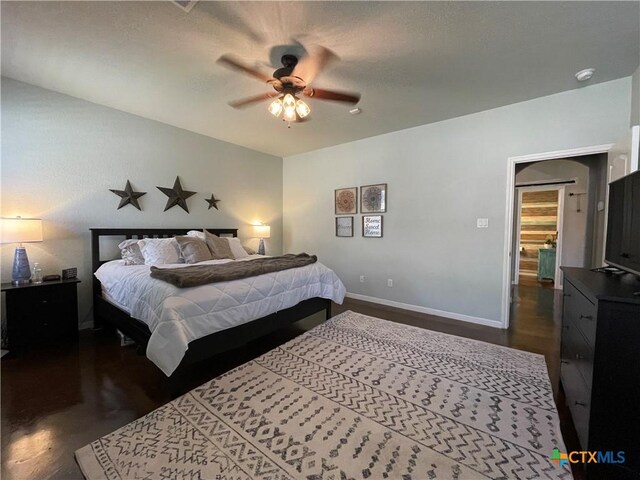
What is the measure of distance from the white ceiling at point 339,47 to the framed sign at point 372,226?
168 centimetres

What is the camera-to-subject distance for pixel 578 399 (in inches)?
58.0

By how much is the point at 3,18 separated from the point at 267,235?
3673 mm

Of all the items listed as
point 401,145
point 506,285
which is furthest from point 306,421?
point 401,145

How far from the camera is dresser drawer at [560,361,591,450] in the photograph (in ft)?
4.32

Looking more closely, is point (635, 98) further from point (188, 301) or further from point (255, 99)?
point (188, 301)

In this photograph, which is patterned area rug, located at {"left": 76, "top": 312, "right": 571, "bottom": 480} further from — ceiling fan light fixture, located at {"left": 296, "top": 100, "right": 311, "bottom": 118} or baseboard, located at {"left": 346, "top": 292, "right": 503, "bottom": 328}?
ceiling fan light fixture, located at {"left": 296, "top": 100, "right": 311, "bottom": 118}

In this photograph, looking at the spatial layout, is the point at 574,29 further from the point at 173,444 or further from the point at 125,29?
the point at 173,444

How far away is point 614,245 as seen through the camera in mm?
1872

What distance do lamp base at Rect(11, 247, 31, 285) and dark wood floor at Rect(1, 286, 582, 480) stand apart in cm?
73

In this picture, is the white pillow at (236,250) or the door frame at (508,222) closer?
the door frame at (508,222)

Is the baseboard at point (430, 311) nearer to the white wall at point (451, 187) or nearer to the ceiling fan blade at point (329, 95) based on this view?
the white wall at point (451, 187)

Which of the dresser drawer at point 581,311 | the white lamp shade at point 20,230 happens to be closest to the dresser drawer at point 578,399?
the dresser drawer at point 581,311

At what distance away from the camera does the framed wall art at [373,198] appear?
422cm

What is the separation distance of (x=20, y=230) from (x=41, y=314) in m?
0.85
